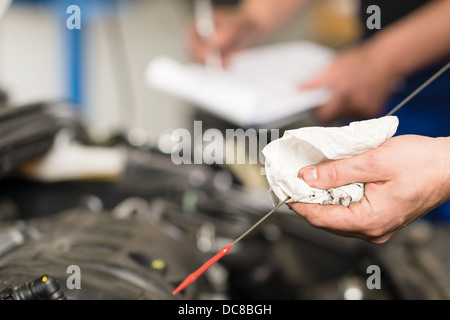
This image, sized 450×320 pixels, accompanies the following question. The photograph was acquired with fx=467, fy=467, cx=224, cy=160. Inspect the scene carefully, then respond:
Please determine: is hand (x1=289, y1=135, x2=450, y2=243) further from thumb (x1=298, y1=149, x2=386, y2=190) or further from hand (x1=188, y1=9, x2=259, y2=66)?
hand (x1=188, y1=9, x2=259, y2=66)

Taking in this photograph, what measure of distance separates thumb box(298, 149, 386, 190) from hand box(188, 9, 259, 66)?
0.69 metres

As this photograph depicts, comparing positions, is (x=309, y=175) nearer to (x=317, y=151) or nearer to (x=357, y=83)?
(x=317, y=151)

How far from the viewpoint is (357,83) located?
0.90 meters

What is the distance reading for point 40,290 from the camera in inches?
14.0

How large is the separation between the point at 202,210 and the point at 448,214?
57 cm

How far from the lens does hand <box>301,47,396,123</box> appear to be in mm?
871

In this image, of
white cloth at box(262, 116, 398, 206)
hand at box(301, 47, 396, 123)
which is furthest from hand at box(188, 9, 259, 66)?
white cloth at box(262, 116, 398, 206)

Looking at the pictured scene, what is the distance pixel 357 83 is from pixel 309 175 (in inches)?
24.3

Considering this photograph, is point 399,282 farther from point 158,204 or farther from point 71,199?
point 71,199

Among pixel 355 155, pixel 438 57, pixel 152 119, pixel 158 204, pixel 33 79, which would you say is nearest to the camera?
pixel 355 155

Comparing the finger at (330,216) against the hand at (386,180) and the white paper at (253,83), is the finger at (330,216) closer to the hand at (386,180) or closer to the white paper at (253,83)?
the hand at (386,180)

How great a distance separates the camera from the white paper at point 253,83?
74 cm

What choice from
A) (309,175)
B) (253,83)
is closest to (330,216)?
(309,175)
